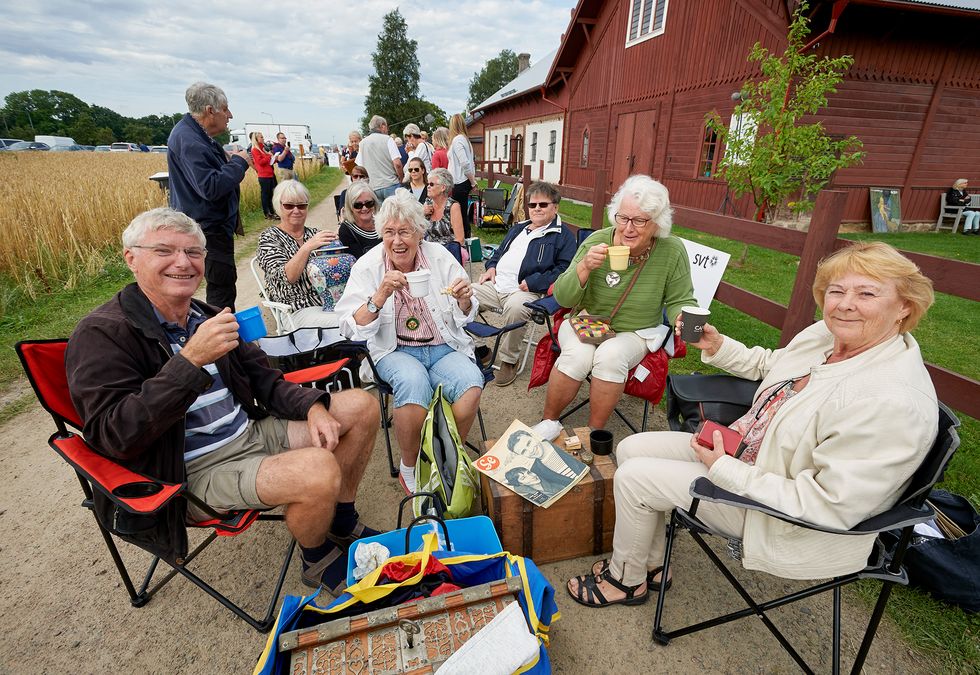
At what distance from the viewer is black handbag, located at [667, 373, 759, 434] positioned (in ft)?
6.77

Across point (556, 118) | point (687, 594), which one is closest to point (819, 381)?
point (687, 594)

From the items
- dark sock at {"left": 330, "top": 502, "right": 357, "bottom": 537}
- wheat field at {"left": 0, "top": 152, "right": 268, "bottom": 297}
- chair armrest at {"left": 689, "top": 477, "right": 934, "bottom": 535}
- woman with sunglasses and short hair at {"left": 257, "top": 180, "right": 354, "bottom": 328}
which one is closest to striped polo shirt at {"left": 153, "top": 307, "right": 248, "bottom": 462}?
dark sock at {"left": 330, "top": 502, "right": 357, "bottom": 537}

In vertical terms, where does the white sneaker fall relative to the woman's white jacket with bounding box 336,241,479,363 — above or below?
below

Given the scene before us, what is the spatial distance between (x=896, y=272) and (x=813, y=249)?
1.48 meters

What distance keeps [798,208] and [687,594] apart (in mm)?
6620

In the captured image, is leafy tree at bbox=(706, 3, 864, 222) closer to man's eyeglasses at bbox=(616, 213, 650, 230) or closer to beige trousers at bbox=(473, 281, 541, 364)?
beige trousers at bbox=(473, 281, 541, 364)

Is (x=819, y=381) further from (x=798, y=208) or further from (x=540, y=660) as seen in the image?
(x=798, y=208)

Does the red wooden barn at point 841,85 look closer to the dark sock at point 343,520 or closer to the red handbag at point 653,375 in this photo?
the red handbag at point 653,375

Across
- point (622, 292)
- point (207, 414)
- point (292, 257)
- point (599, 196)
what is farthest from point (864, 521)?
point (599, 196)

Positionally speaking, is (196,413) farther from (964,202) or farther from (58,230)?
(964,202)

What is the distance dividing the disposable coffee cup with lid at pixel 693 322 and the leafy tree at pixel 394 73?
48.2 metres

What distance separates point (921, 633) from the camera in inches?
69.8

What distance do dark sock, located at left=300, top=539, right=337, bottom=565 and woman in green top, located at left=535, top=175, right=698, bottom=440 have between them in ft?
3.90

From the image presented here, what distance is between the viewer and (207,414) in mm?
1844
